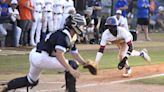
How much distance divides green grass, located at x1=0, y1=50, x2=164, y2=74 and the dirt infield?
972 millimetres

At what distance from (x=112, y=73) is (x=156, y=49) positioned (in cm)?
769

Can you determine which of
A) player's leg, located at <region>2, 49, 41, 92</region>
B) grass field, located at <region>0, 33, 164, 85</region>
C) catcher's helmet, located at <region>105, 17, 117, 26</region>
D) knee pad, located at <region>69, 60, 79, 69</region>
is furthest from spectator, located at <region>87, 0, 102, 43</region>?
knee pad, located at <region>69, 60, 79, 69</region>

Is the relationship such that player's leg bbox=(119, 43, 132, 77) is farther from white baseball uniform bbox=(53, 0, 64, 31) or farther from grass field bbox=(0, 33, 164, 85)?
white baseball uniform bbox=(53, 0, 64, 31)

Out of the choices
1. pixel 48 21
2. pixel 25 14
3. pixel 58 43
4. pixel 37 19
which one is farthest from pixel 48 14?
pixel 58 43

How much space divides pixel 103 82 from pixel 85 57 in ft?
15.8

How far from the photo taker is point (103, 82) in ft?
37.1

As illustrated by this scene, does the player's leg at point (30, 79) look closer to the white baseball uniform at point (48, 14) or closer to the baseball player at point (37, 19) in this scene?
the baseball player at point (37, 19)

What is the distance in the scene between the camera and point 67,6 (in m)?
20.1

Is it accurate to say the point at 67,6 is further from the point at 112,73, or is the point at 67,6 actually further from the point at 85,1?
the point at 112,73

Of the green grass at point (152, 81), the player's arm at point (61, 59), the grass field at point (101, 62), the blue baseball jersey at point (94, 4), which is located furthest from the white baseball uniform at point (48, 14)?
the player's arm at point (61, 59)

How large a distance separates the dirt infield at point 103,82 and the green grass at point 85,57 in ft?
3.19

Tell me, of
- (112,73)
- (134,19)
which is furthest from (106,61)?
(134,19)

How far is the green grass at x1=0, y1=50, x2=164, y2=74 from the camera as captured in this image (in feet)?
43.2

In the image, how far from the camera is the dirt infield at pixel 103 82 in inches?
402
